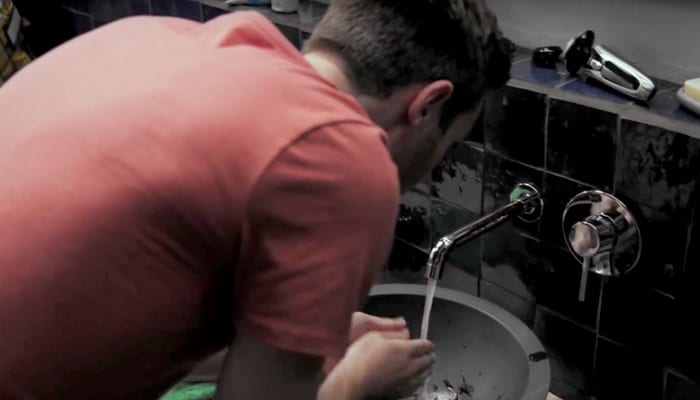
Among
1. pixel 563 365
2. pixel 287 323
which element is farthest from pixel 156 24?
pixel 563 365

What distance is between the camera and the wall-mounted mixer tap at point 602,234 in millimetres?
A: 917

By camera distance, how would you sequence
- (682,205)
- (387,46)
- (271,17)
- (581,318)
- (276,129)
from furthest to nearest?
(271,17) → (581,318) → (682,205) → (387,46) → (276,129)

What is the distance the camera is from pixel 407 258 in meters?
1.26

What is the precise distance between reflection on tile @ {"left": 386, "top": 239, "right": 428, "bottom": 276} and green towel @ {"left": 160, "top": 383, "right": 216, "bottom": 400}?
408mm

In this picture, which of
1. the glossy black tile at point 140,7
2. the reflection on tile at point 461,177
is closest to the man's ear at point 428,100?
the reflection on tile at point 461,177

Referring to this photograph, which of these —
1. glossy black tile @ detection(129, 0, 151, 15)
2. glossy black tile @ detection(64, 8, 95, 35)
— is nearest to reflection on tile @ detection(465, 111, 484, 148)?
glossy black tile @ detection(129, 0, 151, 15)

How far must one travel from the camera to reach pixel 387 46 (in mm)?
688

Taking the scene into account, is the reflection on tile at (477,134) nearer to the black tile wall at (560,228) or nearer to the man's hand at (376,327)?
the black tile wall at (560,228)

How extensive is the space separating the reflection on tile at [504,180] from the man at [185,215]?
17.8 inches

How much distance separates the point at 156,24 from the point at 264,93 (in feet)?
0.56

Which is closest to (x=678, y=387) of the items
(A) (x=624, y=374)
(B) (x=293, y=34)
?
(A) (x=624, y=374)

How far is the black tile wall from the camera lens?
35.0 inches

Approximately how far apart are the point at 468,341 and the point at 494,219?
189mm

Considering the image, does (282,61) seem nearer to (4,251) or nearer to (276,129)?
(276,129)
